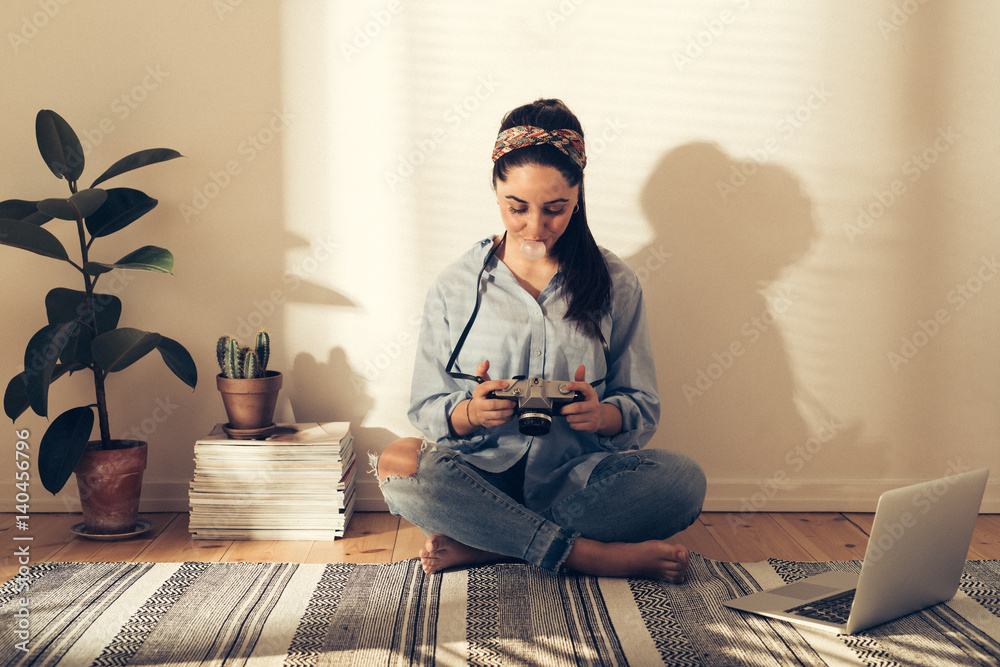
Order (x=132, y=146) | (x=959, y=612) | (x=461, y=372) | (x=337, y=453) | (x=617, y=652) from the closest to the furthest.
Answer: (x=617, y=652) < (x=959, y=612) < (x=461, y=372) < (x=337, y=453) < (x=132, y=146)

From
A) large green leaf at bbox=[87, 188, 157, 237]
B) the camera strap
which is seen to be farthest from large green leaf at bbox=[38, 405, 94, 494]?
the camera strap

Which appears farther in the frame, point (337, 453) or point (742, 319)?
point (742, 319)

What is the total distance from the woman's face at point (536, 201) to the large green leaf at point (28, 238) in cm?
105

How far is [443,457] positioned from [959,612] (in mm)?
1018

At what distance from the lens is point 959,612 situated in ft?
4.67

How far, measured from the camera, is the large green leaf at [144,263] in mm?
1831

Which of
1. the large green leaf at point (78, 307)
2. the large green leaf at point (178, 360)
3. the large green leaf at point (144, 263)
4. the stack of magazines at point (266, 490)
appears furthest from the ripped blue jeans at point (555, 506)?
the large green leaf at point (78, 307)

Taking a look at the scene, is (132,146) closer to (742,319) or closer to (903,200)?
(742,319)

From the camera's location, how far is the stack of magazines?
191cm

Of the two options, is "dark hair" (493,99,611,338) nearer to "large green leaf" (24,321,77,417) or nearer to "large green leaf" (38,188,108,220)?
"large green leaf" (38,188,108,220)

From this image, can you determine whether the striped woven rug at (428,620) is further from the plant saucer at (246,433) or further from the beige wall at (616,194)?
the beige wall at (616,194)

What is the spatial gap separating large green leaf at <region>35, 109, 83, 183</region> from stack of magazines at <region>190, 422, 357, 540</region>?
727mm

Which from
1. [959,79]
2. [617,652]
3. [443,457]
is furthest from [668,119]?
[617,652]

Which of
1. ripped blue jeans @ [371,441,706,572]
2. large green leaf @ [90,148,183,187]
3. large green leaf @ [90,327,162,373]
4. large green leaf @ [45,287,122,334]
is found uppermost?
large green leaf @ [90,148,183,187]
